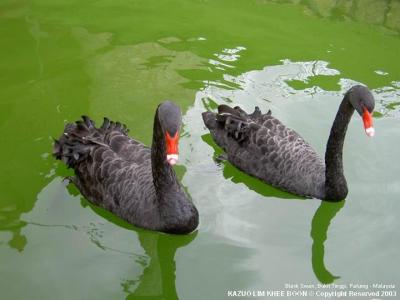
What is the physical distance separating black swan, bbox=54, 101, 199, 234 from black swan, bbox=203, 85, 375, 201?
850 mm

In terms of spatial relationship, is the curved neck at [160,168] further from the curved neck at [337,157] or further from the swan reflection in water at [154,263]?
the curved neck at [337,157]

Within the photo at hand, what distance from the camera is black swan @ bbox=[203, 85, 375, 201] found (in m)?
4.48

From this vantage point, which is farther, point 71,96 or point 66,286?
point 71,96

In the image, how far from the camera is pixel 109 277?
394cm

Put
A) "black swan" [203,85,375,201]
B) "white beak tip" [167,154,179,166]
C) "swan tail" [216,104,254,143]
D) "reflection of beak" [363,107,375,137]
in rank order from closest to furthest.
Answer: "white beak tip" [167,154,179,166], "reflection of beak" [363,107,375,137], "black swan" [203,85,375,201], "swan tail" [216,104,254,143]

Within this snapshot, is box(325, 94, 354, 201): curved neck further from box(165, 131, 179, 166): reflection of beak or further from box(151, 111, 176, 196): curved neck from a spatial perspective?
box(165, 131, 179, 166): reflection of beak

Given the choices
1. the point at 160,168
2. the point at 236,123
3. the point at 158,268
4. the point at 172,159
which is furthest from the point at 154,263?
the point at 236,123

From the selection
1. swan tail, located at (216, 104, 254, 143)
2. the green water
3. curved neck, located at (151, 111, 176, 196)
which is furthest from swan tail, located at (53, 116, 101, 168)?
swan tail, located at (216, 104, 254, 143)

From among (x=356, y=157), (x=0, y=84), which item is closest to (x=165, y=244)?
(x=356, y=157)

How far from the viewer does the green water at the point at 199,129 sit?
13.3ft

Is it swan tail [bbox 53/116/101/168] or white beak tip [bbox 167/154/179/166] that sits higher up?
white beak tip [bbox 167/154/179/166]

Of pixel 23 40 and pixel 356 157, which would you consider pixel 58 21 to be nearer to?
pixel 23 40

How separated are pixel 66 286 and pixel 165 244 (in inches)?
30.0

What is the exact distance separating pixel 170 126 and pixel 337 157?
62.1 inches
